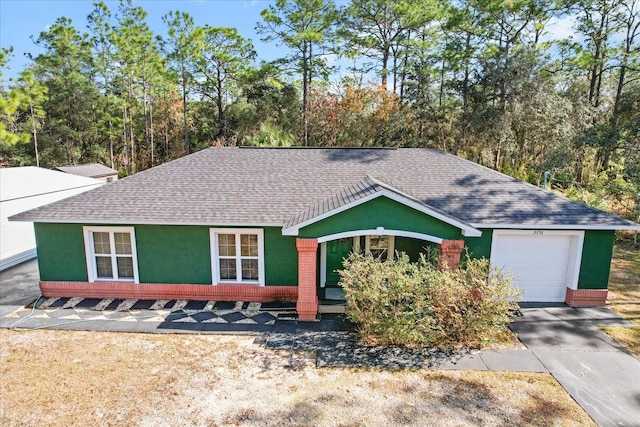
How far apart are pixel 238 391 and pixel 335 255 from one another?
5.89 m

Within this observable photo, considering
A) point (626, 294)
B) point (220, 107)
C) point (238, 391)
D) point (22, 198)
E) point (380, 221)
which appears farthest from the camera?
point (220, 107)

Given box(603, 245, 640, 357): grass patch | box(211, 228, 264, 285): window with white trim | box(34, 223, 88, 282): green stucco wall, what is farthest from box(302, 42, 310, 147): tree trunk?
Answer: box(603, 245, 640, 357): grass patch

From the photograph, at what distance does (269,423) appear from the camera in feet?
22.8

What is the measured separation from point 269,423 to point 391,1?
32.0 meters

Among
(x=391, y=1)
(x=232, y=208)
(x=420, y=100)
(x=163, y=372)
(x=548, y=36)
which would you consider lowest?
(x=163, y=372)

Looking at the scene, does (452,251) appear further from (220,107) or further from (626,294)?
(220,107)

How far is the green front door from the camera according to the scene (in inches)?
502

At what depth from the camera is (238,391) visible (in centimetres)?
789

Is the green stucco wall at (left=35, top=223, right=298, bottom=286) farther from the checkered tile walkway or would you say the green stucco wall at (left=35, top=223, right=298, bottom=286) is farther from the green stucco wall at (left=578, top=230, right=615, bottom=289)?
the green stucco wall at (left=578, top=230, right=615, bottom=289)

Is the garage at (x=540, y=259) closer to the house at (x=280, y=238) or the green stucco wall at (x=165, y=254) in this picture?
the house at (x=280, y=238)

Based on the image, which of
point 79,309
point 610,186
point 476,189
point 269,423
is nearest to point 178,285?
point 79,309

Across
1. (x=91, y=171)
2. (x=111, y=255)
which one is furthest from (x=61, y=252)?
(x=91, y=171)

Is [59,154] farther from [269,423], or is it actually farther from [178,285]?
[269,423]

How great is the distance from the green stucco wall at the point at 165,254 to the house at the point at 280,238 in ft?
0.11
